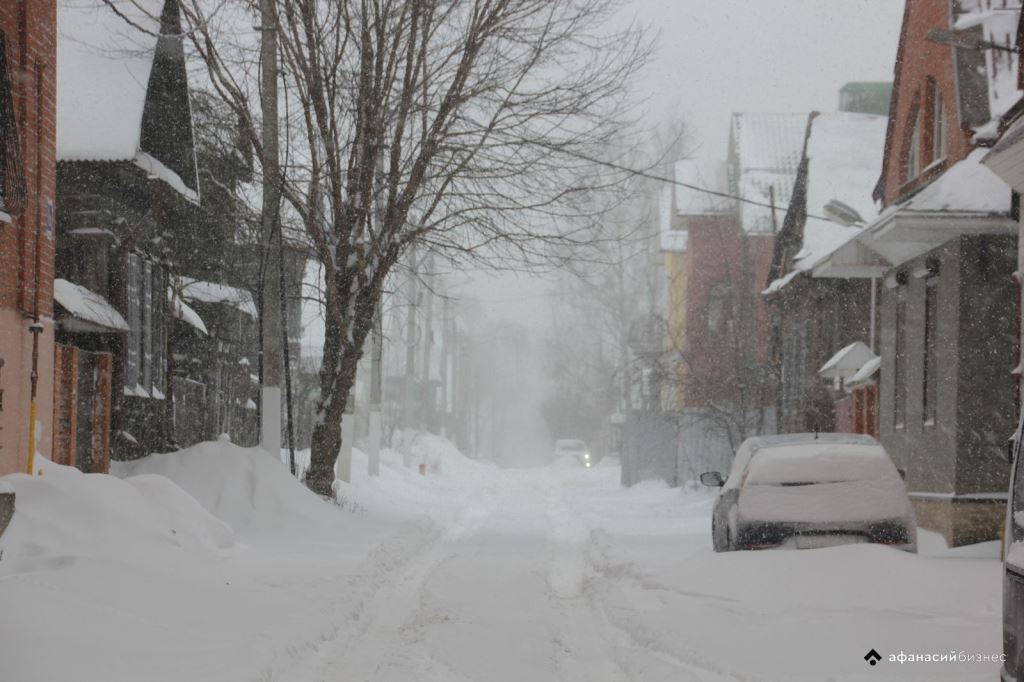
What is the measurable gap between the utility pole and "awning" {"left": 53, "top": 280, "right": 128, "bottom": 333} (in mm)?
2268

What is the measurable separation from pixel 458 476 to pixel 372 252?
2899 centimetres

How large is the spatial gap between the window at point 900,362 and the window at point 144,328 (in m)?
12.3

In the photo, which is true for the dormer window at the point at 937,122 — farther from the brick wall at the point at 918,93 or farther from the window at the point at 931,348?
the window at the point at 931,348

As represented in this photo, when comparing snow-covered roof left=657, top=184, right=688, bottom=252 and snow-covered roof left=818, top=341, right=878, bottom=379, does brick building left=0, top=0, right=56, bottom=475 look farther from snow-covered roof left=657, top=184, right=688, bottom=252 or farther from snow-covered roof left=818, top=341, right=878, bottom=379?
snow-covered roof left=657, top=184, right=688, bottom=252

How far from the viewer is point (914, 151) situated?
21.3 metres

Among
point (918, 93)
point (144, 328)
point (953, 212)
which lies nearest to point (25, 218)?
point (144, 328)

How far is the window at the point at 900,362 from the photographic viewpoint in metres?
20.5

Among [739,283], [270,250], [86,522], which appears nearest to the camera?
[86,522]

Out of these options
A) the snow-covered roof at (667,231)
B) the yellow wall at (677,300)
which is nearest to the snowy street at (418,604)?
the yellow wall at (677,300)

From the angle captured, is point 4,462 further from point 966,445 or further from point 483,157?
point 966,445

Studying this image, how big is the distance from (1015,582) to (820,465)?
20.4ft

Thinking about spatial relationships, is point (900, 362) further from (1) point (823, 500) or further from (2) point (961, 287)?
(1) point (823, 500)

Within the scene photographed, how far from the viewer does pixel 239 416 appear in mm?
31891

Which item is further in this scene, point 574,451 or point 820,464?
point 574,451
